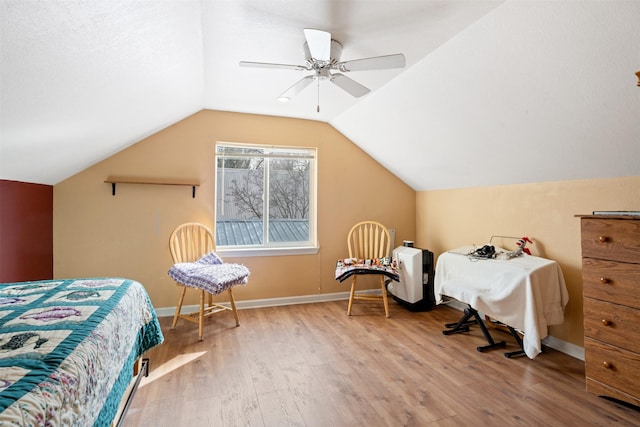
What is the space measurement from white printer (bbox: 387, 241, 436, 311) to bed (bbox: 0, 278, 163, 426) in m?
2.63

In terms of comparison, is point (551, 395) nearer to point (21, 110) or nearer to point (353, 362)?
point (353, 362)

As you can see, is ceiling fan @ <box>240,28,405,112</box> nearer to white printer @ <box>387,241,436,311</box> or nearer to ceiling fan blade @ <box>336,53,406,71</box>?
ceiling fan blade @ <box>336,53,406,71</box>

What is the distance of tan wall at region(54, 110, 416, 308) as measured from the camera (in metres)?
3.22

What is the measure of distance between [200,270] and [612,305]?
2998mm

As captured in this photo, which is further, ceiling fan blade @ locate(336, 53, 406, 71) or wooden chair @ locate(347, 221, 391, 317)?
wooden chair @ locate(347, 221, 391, 317)

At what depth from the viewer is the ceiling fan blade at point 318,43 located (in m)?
1.70

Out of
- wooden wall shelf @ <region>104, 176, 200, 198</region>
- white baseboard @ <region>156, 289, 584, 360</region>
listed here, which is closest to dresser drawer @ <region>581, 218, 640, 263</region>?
white baseboard @ <region>156, 289, 584, 360</region>

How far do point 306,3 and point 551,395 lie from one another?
2.72m

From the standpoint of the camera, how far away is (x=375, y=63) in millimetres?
1968

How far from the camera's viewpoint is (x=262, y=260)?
379 cm

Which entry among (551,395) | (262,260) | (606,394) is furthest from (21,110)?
(606,394)

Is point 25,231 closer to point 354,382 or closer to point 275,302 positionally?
point 275,302

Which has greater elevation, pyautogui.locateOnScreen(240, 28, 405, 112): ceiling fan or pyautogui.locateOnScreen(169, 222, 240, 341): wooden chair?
pyautogui.locateOnScreen(240, 28, 405, 112): ceiling fan

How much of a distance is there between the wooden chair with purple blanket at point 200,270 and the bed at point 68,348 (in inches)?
34.4
